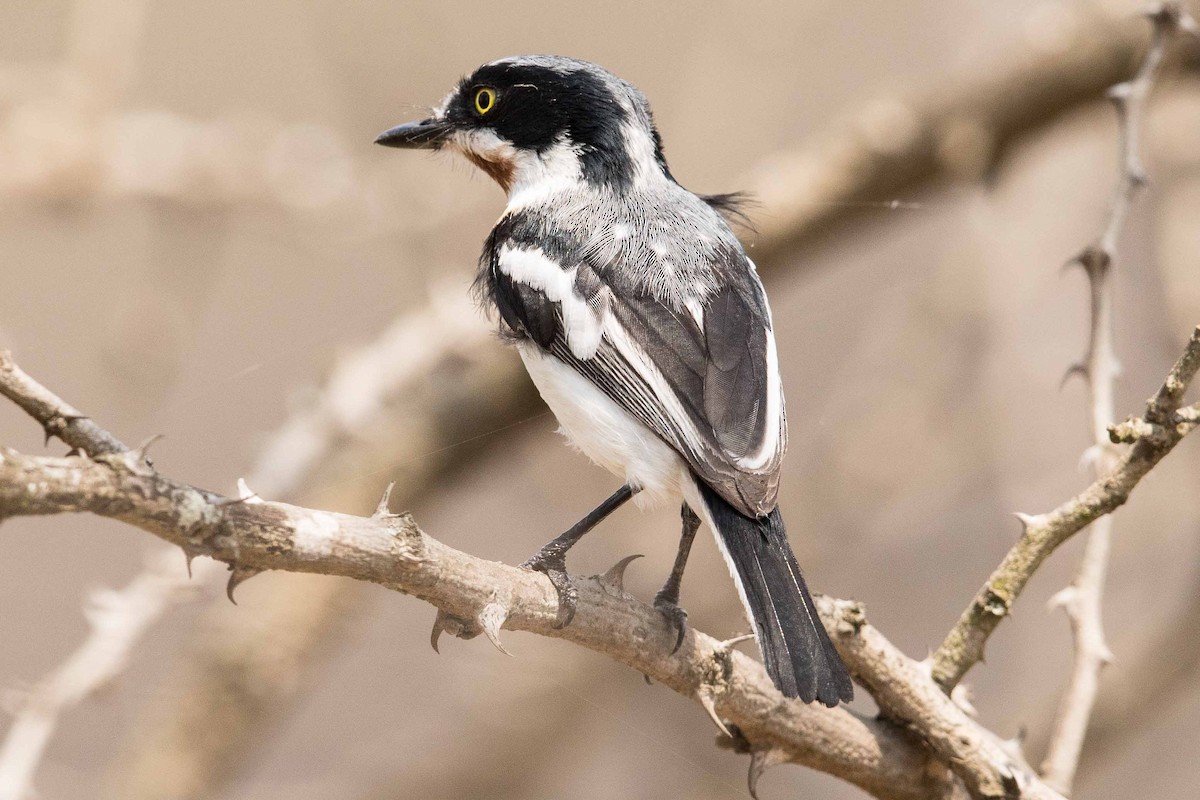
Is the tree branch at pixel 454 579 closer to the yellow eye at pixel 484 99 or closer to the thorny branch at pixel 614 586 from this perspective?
the thorny branch at pixel 614 586

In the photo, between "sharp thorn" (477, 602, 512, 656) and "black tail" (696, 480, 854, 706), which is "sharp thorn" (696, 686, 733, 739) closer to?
"black tail" (696, 480, 854, 706)

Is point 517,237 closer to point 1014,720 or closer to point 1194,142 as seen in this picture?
point 1014,720

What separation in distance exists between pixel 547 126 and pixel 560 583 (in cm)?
132

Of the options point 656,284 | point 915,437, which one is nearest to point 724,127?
point 915,437

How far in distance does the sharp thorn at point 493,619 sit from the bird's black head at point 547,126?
132 centimetres

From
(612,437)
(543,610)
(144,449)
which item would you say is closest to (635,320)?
(612,437)

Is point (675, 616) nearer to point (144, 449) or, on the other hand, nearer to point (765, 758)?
point (765, 758)

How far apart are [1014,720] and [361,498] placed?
244 centimetres

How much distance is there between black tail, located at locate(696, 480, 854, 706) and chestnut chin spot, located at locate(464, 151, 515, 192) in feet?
3.56

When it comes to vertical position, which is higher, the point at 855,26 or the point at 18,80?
the point at 855,26

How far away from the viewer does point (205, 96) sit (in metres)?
5.50

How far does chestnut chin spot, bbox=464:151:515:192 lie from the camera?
122 inches

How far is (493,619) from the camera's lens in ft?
6.00

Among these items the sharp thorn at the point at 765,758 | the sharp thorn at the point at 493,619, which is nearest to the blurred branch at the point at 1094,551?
the sharp thorn at the point at 765,758
